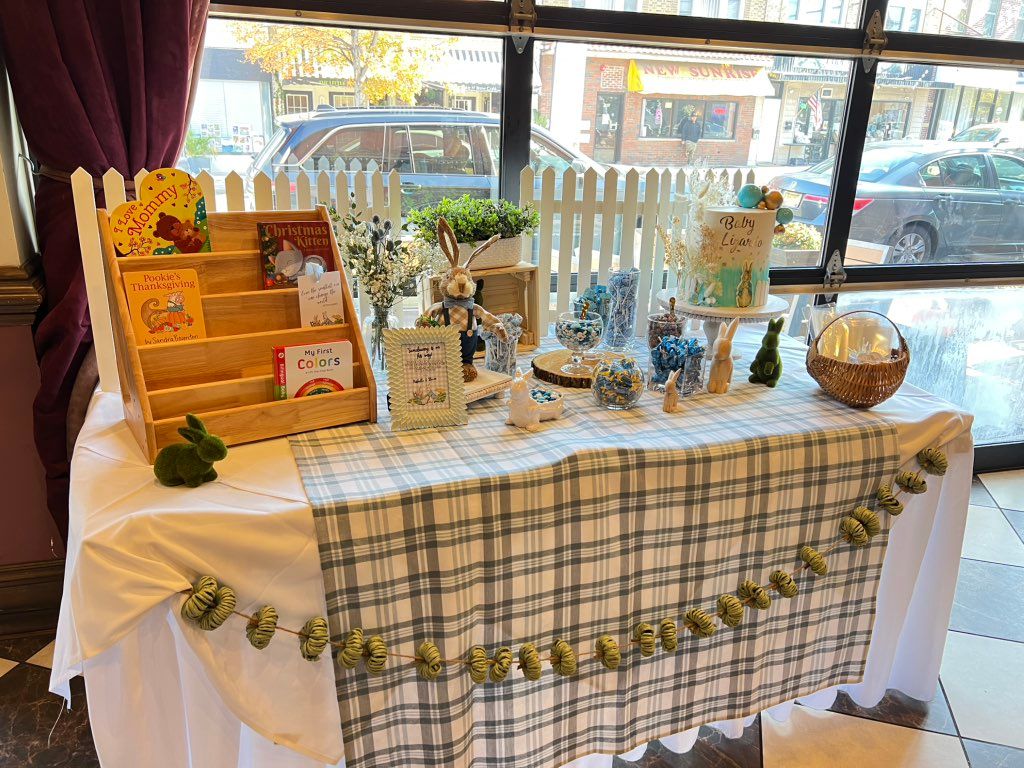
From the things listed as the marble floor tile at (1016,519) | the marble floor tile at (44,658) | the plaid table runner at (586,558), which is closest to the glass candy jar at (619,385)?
the plaid table runner at (586,558)

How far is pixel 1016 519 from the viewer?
2.78 meters

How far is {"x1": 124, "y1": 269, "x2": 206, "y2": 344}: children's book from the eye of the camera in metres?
1.30

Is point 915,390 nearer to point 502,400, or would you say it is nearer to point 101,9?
point 502,400

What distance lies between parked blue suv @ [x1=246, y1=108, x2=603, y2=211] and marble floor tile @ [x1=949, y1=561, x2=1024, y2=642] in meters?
1.72

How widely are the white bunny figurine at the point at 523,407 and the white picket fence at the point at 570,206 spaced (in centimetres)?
52

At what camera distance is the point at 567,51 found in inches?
86.0

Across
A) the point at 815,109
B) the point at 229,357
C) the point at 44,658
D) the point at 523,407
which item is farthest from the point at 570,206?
the point at 44,658

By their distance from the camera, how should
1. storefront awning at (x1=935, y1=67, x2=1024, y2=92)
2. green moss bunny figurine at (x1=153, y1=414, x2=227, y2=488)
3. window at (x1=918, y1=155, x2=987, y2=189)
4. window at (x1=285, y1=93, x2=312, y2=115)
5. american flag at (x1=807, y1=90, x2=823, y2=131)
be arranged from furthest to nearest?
window at (x1=918, y1=155, x2=987, y2=189) → storefront awning at (x1=935, y1=67, x2=1024, y2=92) → american flag at (x1=807, y1=90, x2=823, y2=131) → window at (x1=285, y1=93, x2=312, y2=115) → green moss bunny figurine at (x1=153, y1=414, x2=227, y2=488)

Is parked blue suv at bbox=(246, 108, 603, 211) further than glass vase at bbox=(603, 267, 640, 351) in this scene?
Yes

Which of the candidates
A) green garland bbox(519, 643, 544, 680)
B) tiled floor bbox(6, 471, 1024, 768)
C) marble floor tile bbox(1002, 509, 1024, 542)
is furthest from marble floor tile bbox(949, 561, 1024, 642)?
green garland bbox(519, 643, 544, 680)

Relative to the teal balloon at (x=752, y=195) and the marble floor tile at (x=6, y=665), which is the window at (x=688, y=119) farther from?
the marble floor tile at (x=6, y=665)

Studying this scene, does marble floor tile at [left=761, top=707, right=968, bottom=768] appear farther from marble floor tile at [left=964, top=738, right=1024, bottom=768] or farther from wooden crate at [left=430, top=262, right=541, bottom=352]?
wooden crate at [left=430, top=262, right=541, bottom=352]

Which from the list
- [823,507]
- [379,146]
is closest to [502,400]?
[823,507]

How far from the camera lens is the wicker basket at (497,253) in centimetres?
179
